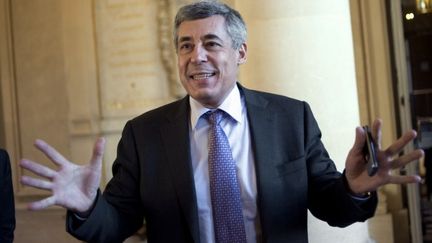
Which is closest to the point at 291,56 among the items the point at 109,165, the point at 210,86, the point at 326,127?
the point at 326,127

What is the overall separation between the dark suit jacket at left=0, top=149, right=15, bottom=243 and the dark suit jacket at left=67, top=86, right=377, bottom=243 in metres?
1.16

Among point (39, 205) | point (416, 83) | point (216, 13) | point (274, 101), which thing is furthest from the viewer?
point (416, 83)

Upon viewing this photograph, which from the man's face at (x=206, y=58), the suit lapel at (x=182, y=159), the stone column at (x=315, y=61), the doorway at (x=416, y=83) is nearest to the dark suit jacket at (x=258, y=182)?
the suit lapel at (x=182, y=159)

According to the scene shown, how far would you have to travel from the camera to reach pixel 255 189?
189cm

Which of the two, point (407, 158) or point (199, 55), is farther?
point (199, 55)

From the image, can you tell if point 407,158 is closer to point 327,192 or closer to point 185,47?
point 327,192

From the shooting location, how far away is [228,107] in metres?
2.00

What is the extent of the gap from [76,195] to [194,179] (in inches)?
16.7

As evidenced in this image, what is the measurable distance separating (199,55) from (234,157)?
0.39 metres

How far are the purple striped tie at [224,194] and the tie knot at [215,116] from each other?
0.23 feet

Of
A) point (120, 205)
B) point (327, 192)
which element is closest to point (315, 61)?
point (327, 192)

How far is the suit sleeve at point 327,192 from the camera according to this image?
177 centimetres

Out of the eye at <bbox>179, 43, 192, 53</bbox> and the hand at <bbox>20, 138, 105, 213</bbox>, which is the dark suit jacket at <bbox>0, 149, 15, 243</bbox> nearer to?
the hand at <bbox>20, 138, 105, 213</bbox>

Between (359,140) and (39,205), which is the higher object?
(359,140)
